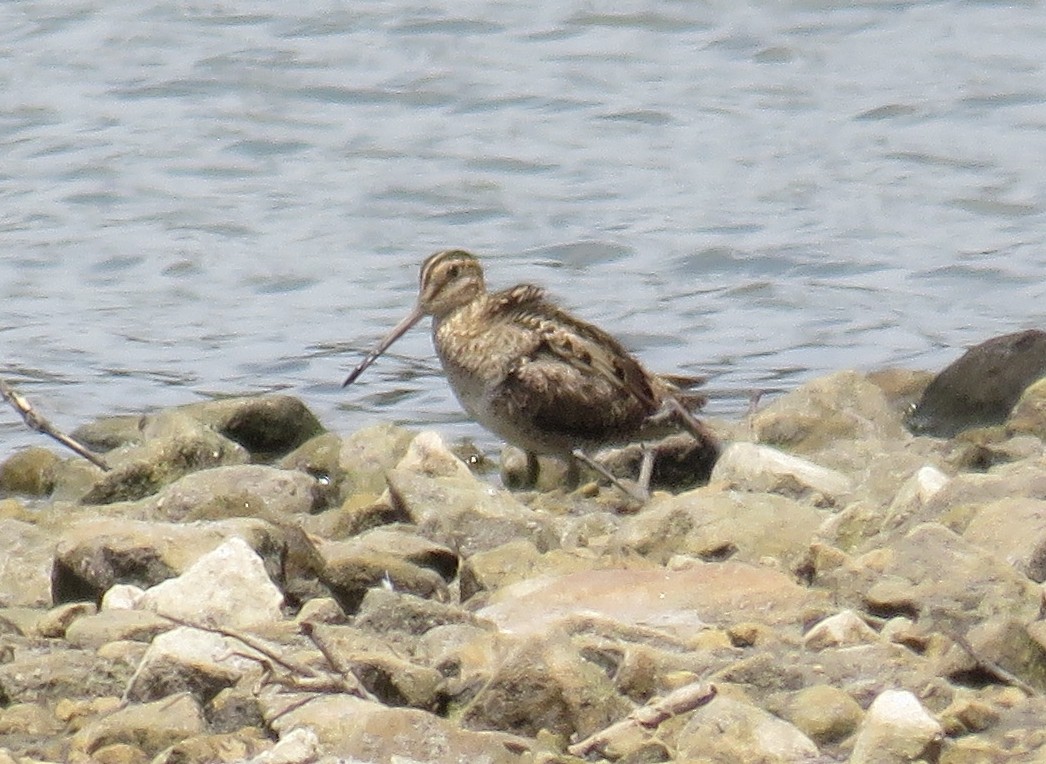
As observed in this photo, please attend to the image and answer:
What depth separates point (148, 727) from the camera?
4246 millimetres

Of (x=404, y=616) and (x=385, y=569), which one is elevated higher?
(x=404, y=616)

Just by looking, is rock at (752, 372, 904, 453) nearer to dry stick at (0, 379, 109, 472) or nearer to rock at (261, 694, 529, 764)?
dry stick at (0, 379, 109, 472)

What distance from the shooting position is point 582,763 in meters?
4.11

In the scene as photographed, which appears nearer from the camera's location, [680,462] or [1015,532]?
[1015,532]

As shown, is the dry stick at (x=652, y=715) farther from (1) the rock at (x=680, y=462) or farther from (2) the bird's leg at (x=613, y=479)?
(1) the rock at (x=680, y=462)

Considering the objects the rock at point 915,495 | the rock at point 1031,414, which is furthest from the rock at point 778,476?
the rock at point 1031,414

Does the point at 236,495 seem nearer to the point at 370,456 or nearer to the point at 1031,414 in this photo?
the point at 370,456

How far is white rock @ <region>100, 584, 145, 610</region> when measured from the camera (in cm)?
527

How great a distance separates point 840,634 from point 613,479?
2882 millimetres

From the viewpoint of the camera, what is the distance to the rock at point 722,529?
592 centimetres

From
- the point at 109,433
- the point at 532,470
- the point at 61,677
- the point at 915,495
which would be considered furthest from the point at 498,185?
the point at 61,677

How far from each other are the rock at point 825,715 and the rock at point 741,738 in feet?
0.27

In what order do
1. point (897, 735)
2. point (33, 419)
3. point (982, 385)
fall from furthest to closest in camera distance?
point (982, 385) → point (33, 419) → point (897, 735)

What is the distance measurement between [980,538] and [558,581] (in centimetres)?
100
